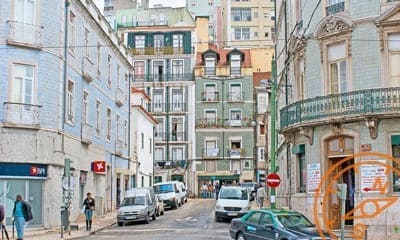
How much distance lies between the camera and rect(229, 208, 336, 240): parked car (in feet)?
61.0

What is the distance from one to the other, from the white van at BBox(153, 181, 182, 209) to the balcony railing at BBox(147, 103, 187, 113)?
2255 cm

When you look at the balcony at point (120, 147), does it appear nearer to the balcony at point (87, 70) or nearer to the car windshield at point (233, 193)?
the balcony at point (87, 70)

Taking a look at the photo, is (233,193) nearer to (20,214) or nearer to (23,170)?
(23,170)

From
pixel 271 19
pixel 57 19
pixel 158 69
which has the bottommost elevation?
pixel 57 19

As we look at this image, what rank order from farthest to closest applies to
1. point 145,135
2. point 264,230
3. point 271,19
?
point 271,19, point 145,135, point 264,230

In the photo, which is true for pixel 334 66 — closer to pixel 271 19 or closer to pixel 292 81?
pixel 292 81

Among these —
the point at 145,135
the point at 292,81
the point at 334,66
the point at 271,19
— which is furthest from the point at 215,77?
the point at 334,66

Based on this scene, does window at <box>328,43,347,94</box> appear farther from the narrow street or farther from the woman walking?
the woman walking

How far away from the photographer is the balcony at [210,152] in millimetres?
69125

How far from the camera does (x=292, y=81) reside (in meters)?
30.5

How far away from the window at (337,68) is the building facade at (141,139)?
25.8 meters

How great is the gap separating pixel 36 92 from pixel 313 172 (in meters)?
12.7

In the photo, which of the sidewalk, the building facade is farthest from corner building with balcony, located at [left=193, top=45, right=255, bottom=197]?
the sidewalk

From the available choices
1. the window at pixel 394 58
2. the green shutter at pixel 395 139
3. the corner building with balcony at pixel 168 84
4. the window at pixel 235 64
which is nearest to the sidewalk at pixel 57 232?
the green shutter at pixel 395 139
